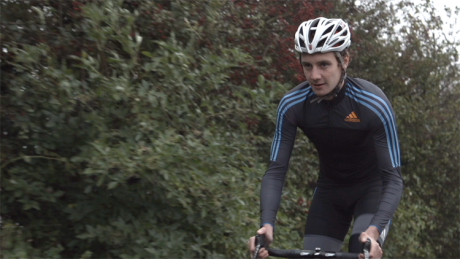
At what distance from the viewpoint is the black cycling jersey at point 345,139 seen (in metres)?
3.41

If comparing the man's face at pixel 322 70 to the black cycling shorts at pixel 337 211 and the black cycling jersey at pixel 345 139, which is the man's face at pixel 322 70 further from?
the black cycling shorts at pixel 337 211

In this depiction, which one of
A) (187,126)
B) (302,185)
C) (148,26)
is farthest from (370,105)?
(302,185)

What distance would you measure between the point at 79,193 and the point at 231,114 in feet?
5.42

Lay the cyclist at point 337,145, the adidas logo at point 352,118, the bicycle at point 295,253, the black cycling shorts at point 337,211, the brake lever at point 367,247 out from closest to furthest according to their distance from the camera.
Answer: the brake lever at point 367,247 → the bicycle at point 295,253 → the cyclist at point 337,145 → the adidas logo at point 352,118 → the black cycling shorts at point 337,211

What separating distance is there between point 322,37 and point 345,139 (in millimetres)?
735

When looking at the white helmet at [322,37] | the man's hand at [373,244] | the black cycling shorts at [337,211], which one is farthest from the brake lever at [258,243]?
the white helmet at [322,37]

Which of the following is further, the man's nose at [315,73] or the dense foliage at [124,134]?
Answer: the dense foliage at [124,134]

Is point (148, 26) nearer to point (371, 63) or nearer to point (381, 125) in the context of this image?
point (381, 125)

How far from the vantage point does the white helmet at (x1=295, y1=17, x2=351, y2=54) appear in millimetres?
3447

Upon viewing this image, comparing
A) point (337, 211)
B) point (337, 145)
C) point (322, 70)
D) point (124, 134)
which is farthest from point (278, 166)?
point (124, 134)

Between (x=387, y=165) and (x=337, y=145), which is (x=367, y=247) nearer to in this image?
(x=387, y=165)

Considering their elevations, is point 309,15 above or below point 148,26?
above

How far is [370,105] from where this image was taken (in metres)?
3.60

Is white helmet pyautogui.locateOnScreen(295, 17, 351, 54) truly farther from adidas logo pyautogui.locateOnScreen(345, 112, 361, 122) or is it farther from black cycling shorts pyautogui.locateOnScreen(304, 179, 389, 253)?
black cycling shorts pyautogui.locateOnScreen(304, 179, 389, 253)
